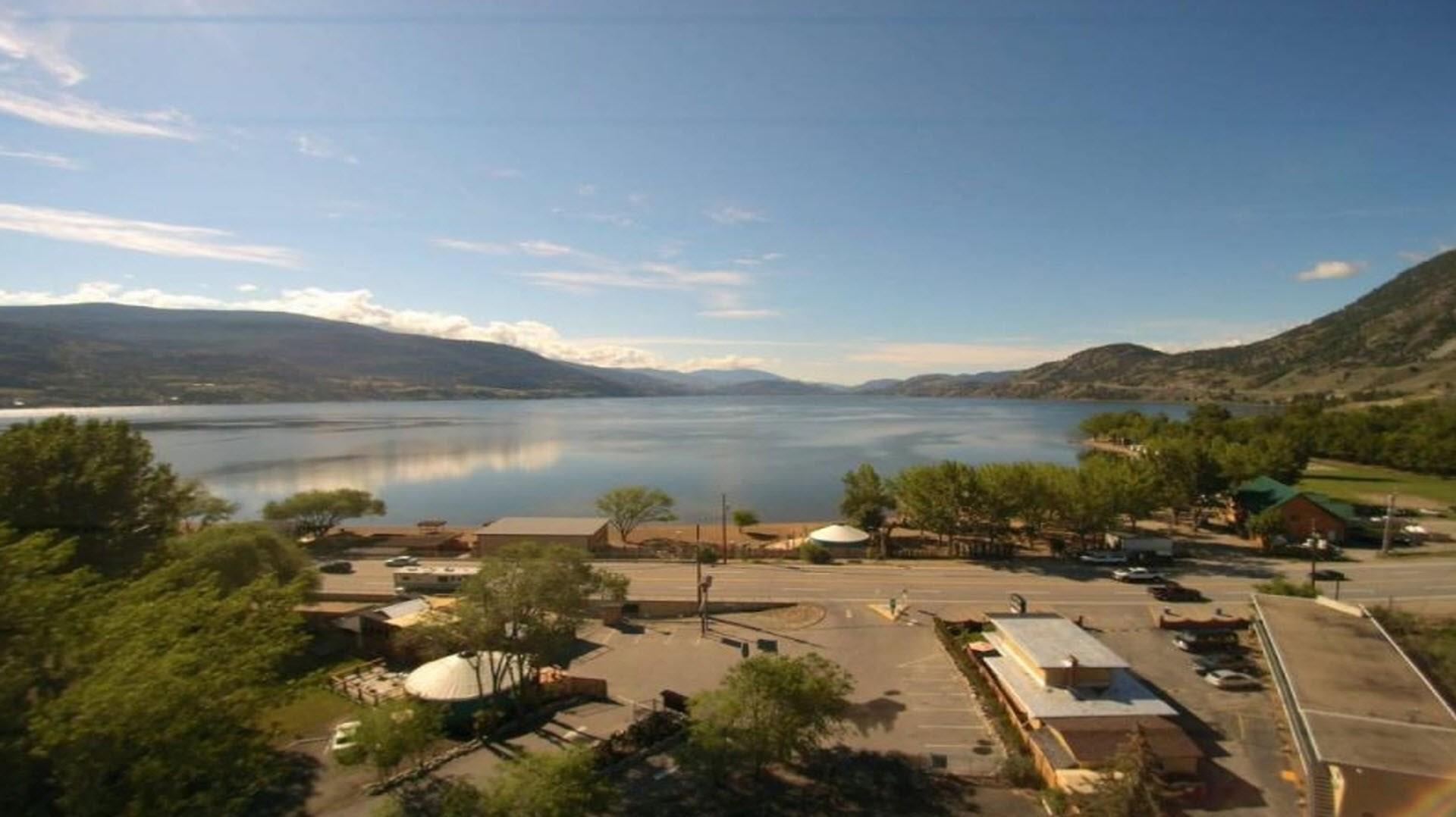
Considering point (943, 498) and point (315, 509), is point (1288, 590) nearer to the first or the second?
point (943, 498)

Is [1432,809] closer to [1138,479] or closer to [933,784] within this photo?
[933,784]

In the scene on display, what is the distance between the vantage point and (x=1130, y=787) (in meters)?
15.2

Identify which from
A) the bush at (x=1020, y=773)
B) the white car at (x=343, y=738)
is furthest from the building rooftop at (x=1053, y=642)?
the white car at (x=343, y=738)

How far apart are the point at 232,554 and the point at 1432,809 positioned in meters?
45.1

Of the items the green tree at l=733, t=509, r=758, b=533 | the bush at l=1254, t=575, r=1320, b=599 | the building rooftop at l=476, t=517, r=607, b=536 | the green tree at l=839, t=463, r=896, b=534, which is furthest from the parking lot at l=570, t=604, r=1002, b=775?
the green tree at l=733, t=509, r=758, b=533

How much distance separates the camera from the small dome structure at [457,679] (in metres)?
25.4

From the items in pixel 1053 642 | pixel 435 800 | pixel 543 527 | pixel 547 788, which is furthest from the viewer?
pixel 543 527

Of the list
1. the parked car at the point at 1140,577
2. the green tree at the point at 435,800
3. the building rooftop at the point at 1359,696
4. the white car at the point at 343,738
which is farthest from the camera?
the parked car at the point at 1140,577

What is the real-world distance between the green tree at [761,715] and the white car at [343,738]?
1118 cm

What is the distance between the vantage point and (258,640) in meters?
18.9

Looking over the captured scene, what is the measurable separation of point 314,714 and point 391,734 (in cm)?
962

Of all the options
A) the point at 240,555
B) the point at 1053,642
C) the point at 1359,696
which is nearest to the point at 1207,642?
the point at 1359,696

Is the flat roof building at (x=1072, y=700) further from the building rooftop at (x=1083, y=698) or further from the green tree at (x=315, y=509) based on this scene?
the green tree at (x=315, y=509)

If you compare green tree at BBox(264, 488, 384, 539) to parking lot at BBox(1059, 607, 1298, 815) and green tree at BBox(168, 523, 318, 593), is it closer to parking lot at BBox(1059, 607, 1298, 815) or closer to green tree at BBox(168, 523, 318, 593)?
green tree at BBox(168, 523, 318, 593)
